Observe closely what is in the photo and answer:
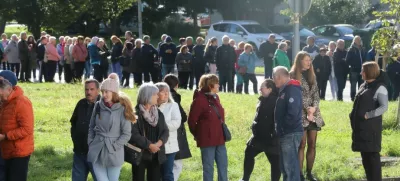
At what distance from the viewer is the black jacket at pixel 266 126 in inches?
432

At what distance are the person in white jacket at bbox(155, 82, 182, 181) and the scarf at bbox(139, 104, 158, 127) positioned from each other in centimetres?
38

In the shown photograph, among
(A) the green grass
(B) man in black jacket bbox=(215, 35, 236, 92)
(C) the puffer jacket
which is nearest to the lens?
(C) the puffer jacket

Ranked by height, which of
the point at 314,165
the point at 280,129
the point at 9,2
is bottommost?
the point at 314,165

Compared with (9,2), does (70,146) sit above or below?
below

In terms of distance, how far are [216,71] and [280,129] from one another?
47.8 feet

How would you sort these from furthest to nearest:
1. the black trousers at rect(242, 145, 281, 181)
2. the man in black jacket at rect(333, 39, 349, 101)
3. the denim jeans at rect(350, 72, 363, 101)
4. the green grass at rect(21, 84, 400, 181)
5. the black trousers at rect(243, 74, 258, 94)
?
the black trousers at rect(243, 74, 258, 94) < the man in black jacket at rect(333, 39, 349, 101) < the denim jeans at rect(350, 72, 363, 101) < the green grass at rect(21, 84, 400, 181) < the black trousers at rect(242, 145, 281, 181)

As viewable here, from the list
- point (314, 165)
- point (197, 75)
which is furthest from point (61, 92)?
point (314, 165)

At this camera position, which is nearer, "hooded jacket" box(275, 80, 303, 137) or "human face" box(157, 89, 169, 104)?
"human face" box(157, 89, 169, 104)

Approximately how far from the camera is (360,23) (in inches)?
2023

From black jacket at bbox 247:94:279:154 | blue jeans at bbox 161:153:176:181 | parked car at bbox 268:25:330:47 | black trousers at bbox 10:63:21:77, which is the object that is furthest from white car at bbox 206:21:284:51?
blue jeans at bbox 161:153:176:181

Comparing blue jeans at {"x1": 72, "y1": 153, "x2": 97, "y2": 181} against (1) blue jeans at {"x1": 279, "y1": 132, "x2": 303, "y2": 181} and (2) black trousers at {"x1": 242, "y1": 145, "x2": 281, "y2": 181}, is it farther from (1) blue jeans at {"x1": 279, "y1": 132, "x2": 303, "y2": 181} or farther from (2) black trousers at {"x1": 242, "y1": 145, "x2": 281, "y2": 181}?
(1) blue jeans at {"x1": 279, "y1": 132, "x2": 303, "y2": 181}

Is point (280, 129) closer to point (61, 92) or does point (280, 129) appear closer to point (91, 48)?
point (61, 92)

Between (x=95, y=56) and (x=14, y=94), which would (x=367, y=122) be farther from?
(x=95, y=56)

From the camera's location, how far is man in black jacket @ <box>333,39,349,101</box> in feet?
75.0
